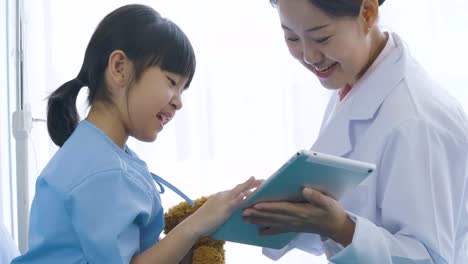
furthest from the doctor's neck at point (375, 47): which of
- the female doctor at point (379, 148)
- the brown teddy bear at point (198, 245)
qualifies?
the brown teddy bear at point (198, 245)

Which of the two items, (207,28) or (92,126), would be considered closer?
(92,126)

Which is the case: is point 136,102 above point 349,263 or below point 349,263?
above

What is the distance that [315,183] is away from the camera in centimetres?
90

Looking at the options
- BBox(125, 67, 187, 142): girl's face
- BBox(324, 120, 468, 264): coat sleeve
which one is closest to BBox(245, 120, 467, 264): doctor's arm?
BBox(324, 120, 468, 264): coat sleeve

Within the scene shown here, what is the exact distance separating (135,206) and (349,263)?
1.09 feet

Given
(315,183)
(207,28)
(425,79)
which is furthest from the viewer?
(207,28)

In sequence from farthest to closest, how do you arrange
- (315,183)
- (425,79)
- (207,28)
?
1. (207,28)
2. (425,79)
3. (315,183)

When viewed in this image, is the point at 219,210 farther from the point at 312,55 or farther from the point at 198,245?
the point at 312,55

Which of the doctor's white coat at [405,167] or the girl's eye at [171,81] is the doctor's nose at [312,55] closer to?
the doctor's white coat at [405,167]

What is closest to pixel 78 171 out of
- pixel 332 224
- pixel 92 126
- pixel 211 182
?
pixel 92 126

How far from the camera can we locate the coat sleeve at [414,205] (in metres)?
0.91

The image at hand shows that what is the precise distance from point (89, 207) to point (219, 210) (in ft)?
0.67

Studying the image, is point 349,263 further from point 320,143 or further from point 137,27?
point 137,27

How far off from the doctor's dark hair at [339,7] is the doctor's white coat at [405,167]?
12 cm
